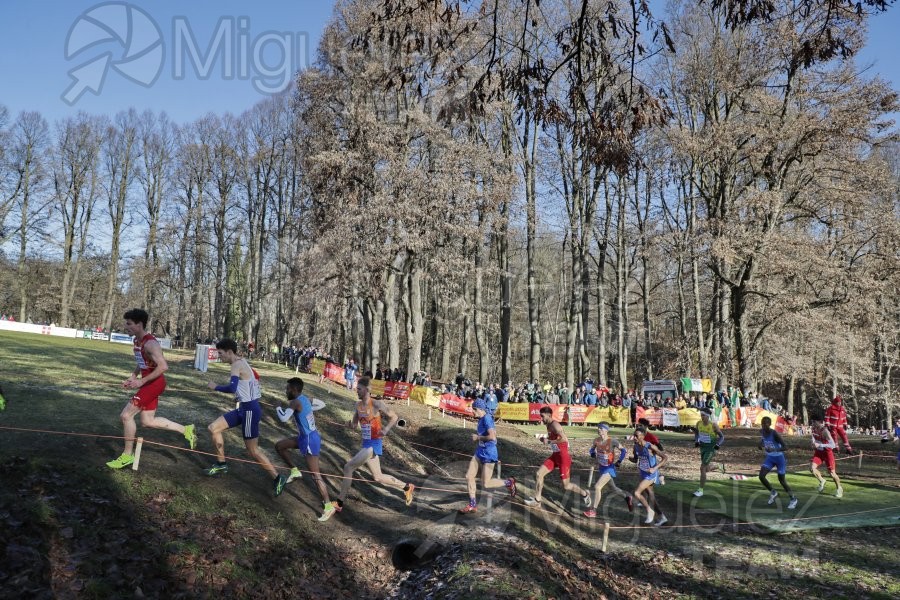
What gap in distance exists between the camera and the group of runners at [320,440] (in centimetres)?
854

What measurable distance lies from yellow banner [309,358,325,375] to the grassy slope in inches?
737

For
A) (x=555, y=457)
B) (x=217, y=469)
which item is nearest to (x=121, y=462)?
(x=217, y=469)

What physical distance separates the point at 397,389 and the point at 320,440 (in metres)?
18.5

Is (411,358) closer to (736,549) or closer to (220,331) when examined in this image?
(736,549)

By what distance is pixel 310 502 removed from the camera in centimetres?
1019

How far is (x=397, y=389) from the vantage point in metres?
28.2

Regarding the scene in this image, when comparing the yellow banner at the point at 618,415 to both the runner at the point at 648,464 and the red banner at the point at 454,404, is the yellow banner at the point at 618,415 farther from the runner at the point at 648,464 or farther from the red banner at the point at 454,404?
the runner at the point at 648,464

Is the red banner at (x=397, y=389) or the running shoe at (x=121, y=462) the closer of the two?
the running shoe at (x=121, y=462)

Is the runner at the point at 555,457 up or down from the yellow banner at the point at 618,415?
up

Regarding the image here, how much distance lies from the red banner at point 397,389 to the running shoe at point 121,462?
1956cm

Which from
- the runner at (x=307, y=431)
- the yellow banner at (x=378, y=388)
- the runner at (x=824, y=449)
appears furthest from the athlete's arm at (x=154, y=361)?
the yellow banner at (x=378, y=388)

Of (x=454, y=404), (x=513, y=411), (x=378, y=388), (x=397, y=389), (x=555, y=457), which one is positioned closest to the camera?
(x=555, y=457)

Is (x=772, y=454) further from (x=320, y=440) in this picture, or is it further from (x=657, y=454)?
(x=320, y=440)

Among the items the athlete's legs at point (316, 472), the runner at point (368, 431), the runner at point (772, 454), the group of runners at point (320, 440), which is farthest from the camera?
the runner at point (772, 454)
